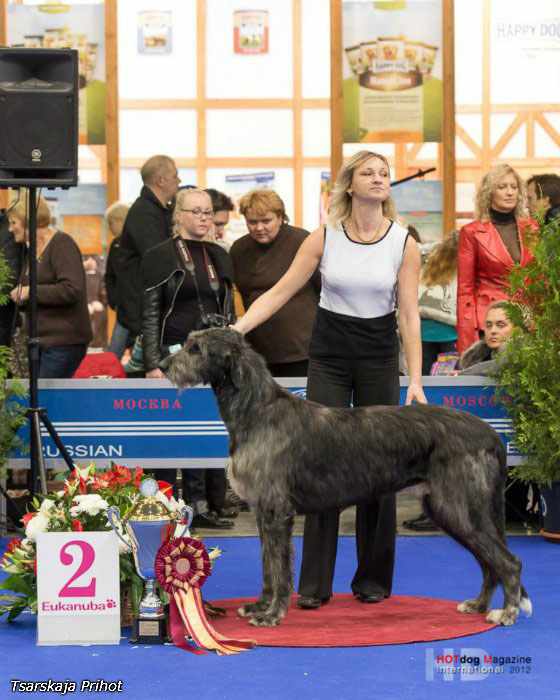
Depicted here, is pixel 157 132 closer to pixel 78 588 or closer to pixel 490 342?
pixel 490 342

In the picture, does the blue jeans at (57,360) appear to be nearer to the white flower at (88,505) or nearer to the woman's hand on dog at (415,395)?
the white flower at (88,505)

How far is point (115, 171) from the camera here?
10250mm

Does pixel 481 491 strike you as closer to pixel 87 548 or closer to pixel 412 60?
pixel 87 548

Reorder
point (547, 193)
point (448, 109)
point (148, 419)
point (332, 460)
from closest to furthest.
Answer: point (332, 460)
point (148, 419)
point (547, 193)
point (448, 109)

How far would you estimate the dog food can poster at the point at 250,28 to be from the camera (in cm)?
1038

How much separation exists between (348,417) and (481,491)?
0.57m

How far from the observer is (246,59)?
1043cm

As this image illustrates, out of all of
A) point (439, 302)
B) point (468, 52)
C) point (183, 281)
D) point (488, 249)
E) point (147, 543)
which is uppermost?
point (468, 52)

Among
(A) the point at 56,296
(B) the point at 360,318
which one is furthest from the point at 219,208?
(B) the point at 360,318

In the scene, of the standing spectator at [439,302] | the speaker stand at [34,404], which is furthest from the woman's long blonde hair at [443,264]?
the speaker stand at [34,404]

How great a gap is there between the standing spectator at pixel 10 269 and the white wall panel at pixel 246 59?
4055 mm

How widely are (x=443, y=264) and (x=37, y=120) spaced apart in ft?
8.92

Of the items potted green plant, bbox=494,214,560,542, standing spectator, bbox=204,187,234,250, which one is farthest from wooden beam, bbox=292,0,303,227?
potted green plant, bbox=494,214,560,542

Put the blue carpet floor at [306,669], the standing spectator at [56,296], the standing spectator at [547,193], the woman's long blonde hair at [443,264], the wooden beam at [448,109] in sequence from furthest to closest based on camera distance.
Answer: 1. the wooden beam at [448,109]
2. the woman's long blonde hair at [443,264]
3. the standing spectator at [547,193]
4. the standing spectator at [56,296]
5. the blue carpet floor at [306,669]
